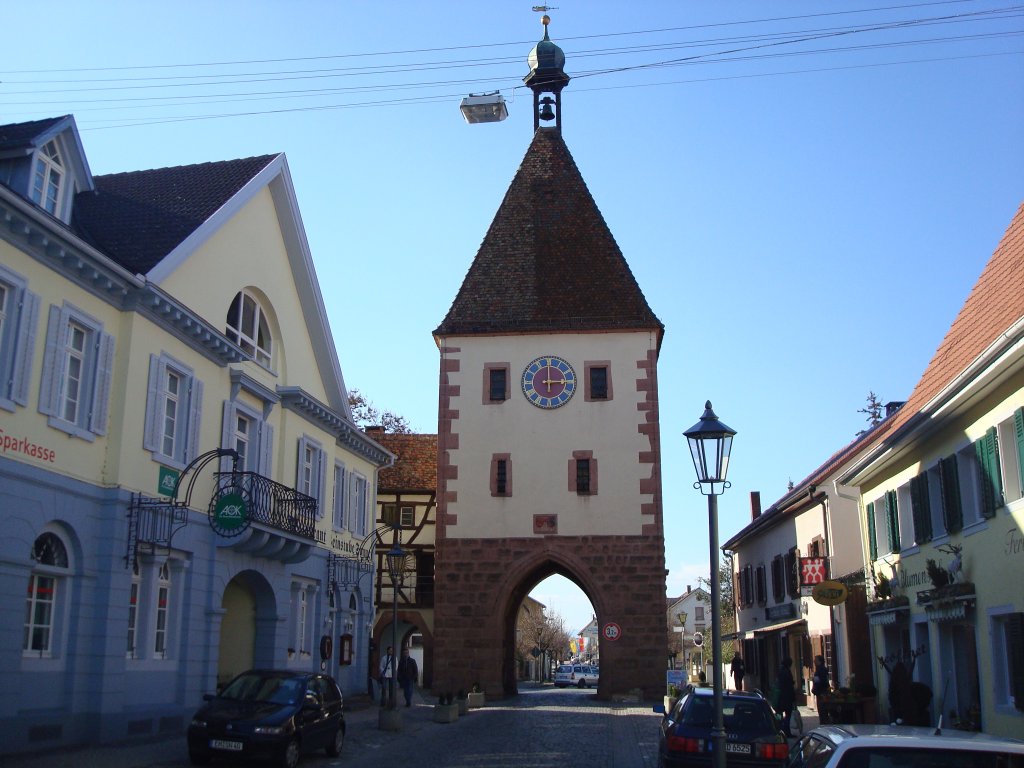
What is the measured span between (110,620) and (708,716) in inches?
367

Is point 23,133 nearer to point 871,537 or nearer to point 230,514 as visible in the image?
point 230,514

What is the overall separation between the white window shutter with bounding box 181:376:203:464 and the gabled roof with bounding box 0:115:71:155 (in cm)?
508

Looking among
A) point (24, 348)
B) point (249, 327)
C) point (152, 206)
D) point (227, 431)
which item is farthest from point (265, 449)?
point (24, 348)

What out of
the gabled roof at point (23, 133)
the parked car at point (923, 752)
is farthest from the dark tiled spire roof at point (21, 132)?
the parked car at point (923, 752)

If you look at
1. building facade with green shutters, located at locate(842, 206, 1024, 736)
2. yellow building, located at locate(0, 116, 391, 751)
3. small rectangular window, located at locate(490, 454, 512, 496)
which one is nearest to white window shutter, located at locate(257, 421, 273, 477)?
yellow building, located at locate(0, 116, 391, 751)

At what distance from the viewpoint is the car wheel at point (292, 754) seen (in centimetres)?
1608

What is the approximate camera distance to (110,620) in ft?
56.5

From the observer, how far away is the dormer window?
18.3m

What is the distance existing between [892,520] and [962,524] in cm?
440

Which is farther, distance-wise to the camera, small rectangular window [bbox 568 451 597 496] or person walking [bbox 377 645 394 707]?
small rectangular window [bbox 568 451 597 496]

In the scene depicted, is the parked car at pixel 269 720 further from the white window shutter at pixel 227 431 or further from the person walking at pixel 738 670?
the person walking at pixel 738 670

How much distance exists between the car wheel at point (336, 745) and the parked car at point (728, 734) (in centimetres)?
625

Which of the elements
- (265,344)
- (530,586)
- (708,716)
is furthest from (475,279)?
(708,716)

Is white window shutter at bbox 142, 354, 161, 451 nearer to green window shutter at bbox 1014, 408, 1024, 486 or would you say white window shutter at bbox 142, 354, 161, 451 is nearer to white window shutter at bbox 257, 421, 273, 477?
white window shutter at bbox 257, 421, 273, 477
